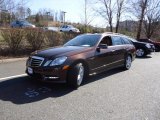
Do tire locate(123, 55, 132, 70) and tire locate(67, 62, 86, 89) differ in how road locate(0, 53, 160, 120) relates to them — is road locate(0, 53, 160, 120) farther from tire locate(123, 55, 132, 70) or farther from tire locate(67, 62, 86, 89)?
tire locate(123, 55, 132, 70)

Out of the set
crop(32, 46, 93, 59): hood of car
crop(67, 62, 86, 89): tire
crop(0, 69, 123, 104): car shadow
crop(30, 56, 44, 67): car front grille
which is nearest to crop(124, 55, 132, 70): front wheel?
crop(0, 69, 123, 104): car shadow

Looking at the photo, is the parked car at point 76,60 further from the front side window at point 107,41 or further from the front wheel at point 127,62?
the front wheel at point 127,62

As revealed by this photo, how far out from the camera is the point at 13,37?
13.2m

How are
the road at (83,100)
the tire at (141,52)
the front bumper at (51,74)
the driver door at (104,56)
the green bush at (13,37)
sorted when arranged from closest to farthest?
1. the road at (83,100)
2. the front bumper at (51,74)
3. the driver door at (104,56)
4. the green bush at (13,37)
5. the tire at (141,52)

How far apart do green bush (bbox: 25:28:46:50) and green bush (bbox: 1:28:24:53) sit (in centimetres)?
49

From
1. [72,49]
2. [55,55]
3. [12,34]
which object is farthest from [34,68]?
[12,34]

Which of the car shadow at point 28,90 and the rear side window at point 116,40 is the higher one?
the rear side window at point 116,40

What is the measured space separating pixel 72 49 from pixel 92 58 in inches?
26.3

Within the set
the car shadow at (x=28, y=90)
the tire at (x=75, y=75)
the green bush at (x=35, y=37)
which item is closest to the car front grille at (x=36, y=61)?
the car shadow at (x=28, y=90)

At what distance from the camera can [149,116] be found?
5.38m

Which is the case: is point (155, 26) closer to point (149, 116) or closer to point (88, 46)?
point (88, 46)

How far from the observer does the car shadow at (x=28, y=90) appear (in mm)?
6203

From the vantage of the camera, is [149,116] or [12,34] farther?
[12,34]

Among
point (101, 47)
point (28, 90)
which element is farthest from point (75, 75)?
point (101, 47)
